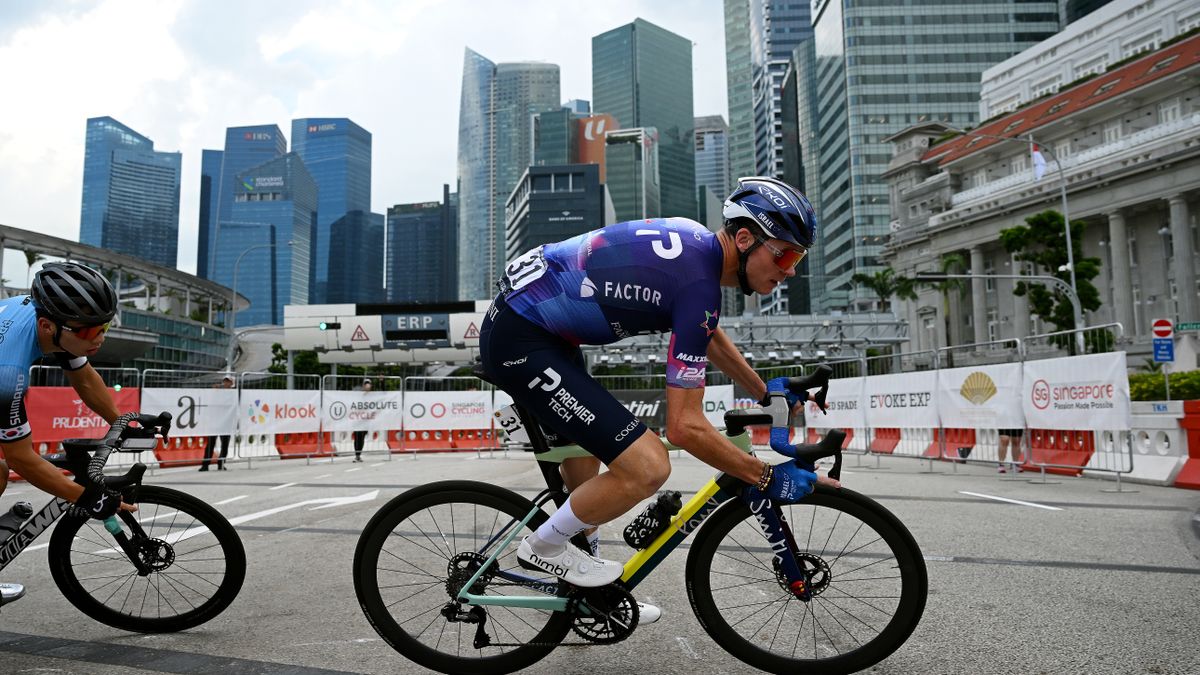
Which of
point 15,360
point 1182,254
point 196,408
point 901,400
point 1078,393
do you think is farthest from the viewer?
point 1182,254

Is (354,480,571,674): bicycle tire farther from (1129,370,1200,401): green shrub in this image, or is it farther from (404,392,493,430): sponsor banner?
(1129,370,1200,401): green shrub

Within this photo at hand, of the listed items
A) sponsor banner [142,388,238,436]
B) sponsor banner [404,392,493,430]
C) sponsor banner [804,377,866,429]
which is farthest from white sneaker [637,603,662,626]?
sponsor banner [404,392,493,430]

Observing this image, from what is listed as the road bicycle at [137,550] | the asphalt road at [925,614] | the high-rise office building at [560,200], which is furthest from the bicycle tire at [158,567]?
the high-rise office building at [560,200]

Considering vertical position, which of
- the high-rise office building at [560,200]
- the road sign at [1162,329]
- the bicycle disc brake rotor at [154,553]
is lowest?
the bicycle disc brake rotor at [154,553]

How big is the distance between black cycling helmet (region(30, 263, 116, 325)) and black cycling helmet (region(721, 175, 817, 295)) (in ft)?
9.18

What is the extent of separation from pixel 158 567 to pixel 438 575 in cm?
157

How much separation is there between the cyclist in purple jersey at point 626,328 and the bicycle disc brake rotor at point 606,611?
7cm

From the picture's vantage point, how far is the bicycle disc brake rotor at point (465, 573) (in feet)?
Result: 10.0

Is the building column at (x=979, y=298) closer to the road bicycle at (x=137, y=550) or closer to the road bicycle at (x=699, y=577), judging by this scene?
the road bicycle at (x=699, y=577)

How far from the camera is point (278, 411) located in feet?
55.9

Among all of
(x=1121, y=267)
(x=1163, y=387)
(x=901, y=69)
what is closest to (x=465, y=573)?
(x=1163, y=387)

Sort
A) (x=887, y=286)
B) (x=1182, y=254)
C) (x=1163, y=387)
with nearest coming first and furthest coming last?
(x=1163, y=387)
(x=1182, y=254)
(x=887, y=286)

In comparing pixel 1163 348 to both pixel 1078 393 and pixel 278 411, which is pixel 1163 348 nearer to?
pixel 1078 393

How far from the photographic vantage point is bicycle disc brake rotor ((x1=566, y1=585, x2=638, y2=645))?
9.37ft
